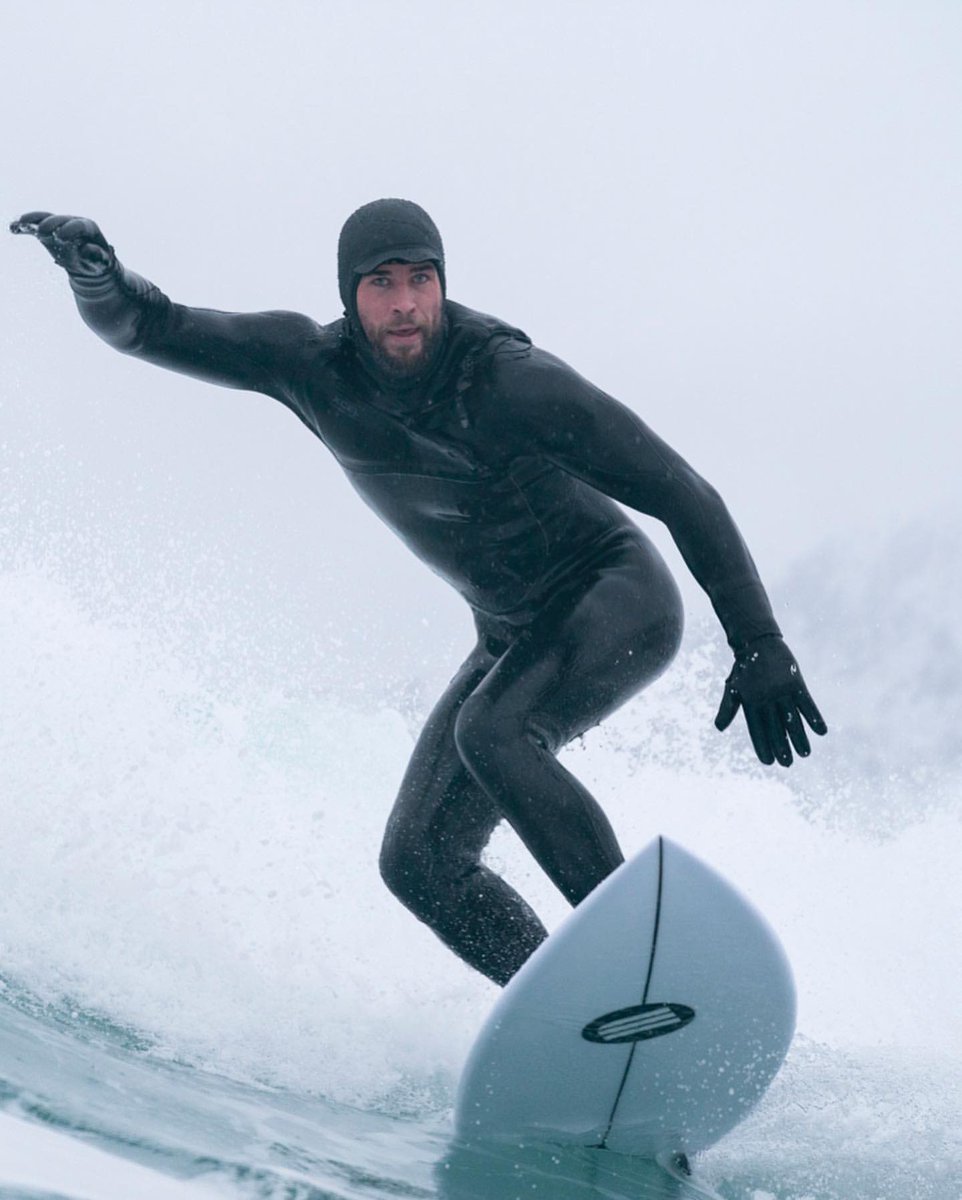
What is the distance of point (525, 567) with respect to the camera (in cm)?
369

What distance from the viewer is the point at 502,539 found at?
366 cm

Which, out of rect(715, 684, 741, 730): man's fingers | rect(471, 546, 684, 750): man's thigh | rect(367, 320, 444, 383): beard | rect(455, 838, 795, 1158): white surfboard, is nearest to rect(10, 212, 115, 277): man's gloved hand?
rect(367, 320, 444, 383): beard

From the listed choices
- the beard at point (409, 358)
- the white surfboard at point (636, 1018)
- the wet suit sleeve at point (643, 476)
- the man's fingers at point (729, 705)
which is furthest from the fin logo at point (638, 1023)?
the beard at point (409, 358)

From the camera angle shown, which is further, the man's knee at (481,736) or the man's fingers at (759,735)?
the man's knee at (481,736)

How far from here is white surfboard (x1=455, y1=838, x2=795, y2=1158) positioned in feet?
10.1

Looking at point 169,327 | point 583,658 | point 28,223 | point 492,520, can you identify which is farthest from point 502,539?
point 28,223

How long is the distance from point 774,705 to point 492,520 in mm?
857

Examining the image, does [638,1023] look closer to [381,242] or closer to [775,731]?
[775,731]

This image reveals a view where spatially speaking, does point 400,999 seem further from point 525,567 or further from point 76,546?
point 76,546

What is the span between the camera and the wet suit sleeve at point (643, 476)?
3.36 m

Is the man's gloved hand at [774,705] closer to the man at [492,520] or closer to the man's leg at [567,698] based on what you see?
the man at [492,520]

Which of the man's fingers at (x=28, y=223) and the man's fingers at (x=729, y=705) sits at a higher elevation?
the man's fingers at (x=28, y=223)

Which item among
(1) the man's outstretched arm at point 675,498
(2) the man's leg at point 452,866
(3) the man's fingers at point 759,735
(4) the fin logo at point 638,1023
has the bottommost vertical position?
(4) the fin logo at point 638,1023

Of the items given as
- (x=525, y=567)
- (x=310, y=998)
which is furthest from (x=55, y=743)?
(x=525, y=567)
